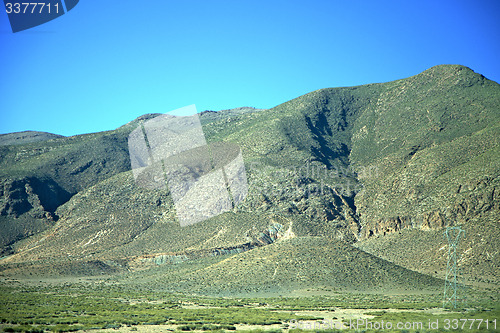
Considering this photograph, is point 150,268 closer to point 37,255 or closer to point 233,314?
point 37,255

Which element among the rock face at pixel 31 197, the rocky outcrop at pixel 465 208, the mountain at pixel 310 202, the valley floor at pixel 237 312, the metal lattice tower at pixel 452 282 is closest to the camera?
the valley floor at pixel 237 312

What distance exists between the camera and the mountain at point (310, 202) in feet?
260

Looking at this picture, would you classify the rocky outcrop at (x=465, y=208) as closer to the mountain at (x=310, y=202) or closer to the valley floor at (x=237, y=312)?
the mountain at (x=310, y=202)

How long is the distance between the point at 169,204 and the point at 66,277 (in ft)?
102

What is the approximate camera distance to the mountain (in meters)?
79.2

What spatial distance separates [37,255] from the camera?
100m

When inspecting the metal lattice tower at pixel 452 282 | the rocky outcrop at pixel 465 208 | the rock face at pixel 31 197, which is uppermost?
the rock face at pixel 31 197

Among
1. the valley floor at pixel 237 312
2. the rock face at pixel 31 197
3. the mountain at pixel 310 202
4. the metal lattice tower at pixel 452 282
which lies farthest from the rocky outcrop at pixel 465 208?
the rock face at pixel 31 197

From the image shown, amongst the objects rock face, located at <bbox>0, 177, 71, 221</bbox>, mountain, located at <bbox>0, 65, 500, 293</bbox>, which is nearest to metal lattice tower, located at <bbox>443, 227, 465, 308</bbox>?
mountain, located at <bbox>0, 65, 500, 293</bbox>

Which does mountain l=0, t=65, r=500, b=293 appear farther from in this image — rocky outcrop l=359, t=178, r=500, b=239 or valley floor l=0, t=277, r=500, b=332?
valley floor l=0, t=277, r=500, b=332

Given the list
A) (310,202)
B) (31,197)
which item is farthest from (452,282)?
(31,197)

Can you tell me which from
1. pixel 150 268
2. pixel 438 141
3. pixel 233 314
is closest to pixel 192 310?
pixel 233 314

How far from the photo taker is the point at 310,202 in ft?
339

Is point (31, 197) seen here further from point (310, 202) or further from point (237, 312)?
point (237, 312)
